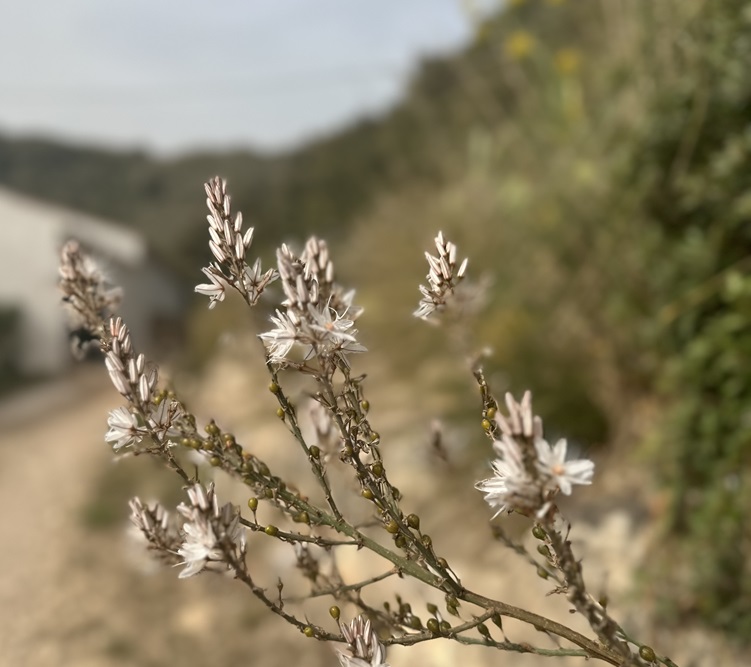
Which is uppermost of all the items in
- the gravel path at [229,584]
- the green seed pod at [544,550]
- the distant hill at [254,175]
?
the distant hill at [254,175]

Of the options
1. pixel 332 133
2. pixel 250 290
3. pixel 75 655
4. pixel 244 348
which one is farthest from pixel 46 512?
pixel 332 133

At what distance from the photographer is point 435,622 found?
0.99 m

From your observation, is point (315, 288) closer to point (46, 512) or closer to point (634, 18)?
point (634, 18)

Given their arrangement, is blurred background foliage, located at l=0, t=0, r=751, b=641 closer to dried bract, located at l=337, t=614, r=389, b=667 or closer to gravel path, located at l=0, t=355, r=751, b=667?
gravel path, located at l=0, t=355, r=751, b=667

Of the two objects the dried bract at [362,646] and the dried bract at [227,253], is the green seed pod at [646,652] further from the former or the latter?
the dried bract at [227,253]

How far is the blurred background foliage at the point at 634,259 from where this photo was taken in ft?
9.62

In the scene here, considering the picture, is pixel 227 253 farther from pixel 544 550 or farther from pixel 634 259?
pixel 634 259

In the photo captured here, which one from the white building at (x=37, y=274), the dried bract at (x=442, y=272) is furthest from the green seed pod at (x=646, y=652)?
the white building at (x=37, y=274)

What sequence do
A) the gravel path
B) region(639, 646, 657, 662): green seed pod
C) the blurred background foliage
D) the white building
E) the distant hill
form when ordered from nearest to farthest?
region(639, 646, 657, 662): green seed pod
the blurred background foliage
the gravel path
the white building
the distant hill

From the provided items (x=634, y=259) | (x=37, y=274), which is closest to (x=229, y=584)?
(x=634, y=259)

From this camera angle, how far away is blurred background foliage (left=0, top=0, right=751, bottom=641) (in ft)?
9.62

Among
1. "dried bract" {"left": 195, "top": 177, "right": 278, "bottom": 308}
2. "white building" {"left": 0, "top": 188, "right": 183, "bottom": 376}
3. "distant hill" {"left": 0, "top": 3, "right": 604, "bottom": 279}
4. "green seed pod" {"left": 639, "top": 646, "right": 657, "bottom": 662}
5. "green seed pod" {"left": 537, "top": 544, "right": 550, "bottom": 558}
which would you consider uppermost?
"distant hill" {"left": 0, "top": 3, "right": 604, "bottom": 279}

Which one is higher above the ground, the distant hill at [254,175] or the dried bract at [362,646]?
the distant hill at [254,175]

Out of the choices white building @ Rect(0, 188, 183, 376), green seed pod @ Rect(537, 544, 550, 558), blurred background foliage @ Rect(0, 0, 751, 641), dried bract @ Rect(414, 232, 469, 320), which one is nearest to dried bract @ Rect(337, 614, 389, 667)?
green seed pod @ Rect(537, 544, 550, 558)
